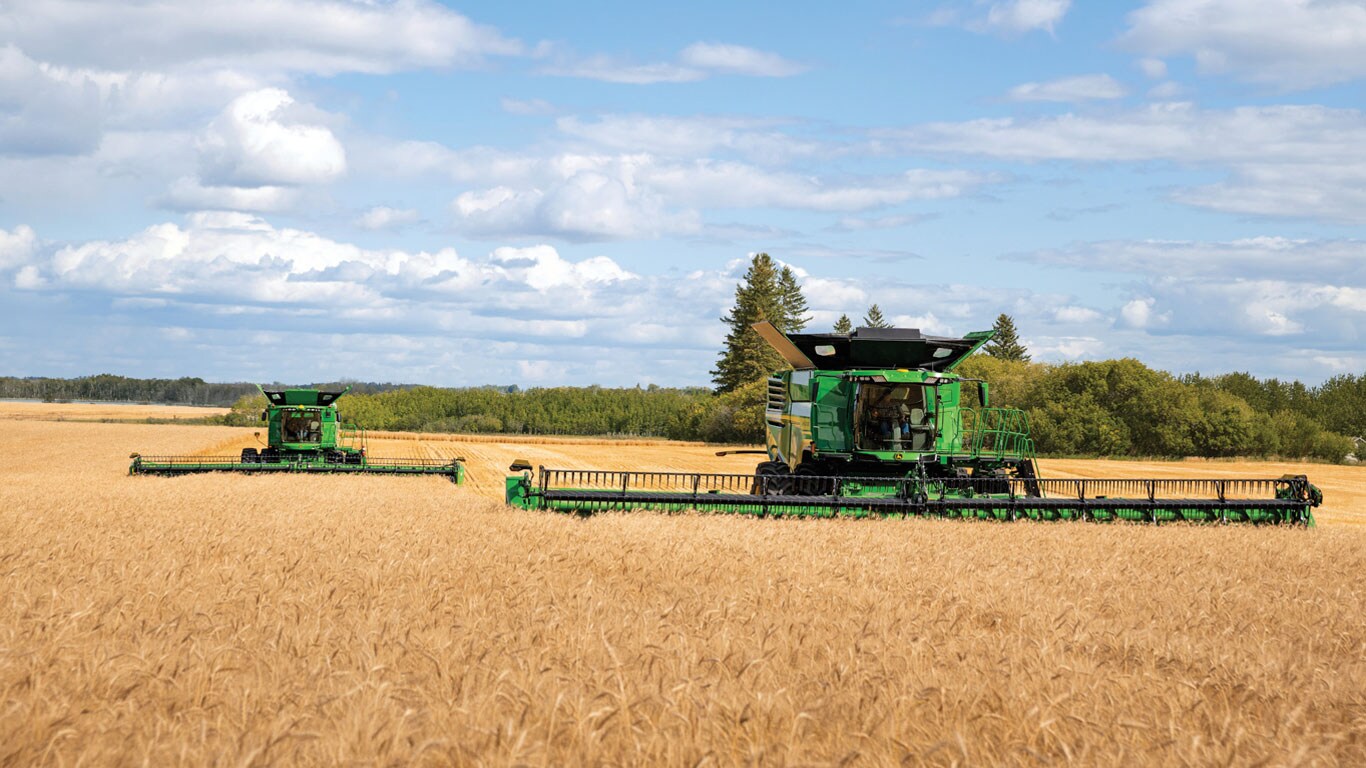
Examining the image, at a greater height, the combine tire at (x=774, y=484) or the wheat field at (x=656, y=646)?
the combine tire at (x=774, y=484)

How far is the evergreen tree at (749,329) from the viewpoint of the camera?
233 ft

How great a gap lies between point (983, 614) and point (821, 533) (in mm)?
5237

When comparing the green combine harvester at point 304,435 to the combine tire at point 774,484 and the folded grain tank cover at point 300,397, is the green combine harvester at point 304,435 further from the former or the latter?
the combine tire at point 774,484

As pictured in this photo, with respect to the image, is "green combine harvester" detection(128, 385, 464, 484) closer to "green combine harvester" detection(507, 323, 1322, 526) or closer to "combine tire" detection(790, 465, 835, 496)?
"green combine harvester" detection(507, 323, 1322, 526)

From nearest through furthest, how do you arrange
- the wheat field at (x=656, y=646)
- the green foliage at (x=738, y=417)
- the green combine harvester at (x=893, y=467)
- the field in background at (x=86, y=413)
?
the wheat field at (x=656, y=646) < the green combine harvester at (x=893, y=467) < the green foliage at (x=738, y=417) < the field in background at (x=86, y=413)

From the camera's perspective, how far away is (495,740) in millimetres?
4117

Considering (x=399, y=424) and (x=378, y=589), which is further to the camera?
(x=399, y=424)

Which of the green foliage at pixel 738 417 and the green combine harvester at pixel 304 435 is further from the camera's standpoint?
the green foliage at pixel 738 417

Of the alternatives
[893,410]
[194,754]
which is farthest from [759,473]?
[194,754]

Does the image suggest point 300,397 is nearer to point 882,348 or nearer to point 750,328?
point 882,348

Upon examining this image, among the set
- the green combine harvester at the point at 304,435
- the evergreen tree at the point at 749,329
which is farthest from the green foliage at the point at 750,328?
the green combine harvester at the point at 304,435

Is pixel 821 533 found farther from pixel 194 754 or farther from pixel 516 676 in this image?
pixel 194 754

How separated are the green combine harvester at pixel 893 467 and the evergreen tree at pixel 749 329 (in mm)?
51863

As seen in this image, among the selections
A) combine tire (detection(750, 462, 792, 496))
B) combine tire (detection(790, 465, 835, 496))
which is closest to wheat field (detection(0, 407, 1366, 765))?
combine tire (detection(790, 465, 835, 496))
